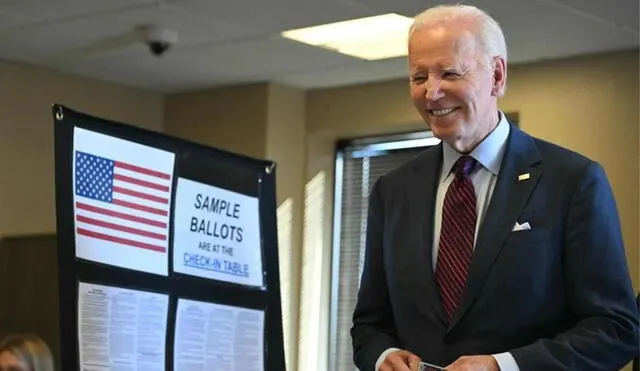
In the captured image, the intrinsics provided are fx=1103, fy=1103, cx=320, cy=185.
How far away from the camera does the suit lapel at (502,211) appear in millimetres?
1694

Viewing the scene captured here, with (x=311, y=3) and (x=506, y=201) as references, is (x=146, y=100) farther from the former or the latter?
(x=506, y=201)

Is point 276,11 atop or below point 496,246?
atop

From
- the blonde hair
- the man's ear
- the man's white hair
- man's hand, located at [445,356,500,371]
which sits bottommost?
man's hand, located at [445,356,500,371]

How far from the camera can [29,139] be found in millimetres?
5102

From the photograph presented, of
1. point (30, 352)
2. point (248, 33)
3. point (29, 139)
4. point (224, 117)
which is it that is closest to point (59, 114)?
point (30, 352)

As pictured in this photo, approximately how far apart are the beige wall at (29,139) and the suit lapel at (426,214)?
342cm

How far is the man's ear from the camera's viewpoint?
1716 mm

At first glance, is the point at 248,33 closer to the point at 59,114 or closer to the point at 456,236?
the point at 59,114

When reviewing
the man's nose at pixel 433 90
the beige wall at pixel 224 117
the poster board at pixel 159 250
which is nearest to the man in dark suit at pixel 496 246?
the man's nose at pixel 433 90

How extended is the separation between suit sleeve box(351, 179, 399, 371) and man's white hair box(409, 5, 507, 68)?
35 cm

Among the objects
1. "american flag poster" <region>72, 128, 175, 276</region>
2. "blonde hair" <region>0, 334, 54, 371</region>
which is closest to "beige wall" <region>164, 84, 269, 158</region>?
"blonde hair" <region>0, 334, 54, 371</region>

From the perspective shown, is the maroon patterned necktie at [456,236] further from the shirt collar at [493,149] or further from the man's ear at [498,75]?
the man's ear at [498,75]

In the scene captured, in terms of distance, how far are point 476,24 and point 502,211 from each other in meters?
0.29

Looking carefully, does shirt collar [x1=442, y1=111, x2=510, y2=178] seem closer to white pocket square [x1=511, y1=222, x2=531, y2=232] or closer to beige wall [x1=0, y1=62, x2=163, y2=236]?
white pocket square [x1=511, y1=222, x2=531, y2=232]
